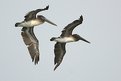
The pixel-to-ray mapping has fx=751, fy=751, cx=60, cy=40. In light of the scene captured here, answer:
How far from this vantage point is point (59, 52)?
170ft

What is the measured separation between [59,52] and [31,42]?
6.89ft

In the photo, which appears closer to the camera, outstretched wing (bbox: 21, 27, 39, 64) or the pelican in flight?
the pelican in flight

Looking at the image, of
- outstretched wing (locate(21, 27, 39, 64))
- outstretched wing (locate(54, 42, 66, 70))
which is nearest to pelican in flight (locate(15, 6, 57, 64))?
outstretched wing (locate(21, 27, 39, 64))

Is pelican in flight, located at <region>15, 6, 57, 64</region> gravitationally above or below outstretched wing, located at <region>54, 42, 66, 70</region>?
above

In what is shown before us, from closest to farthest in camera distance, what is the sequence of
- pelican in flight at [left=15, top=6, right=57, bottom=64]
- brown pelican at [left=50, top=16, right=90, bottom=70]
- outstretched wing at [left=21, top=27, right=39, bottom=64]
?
1. pelican in flight at [left=15, top=6, right=57, bottom=64]
2. brown pelican at [left=50, top=16, right=90, bottom=70]
3. outstretched wing at [left=21, top=27, right=39, bottom=64]

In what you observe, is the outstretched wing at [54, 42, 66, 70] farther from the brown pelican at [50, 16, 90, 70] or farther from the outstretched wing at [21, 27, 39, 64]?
the outstretched wing at [21, 27, 39, 64]

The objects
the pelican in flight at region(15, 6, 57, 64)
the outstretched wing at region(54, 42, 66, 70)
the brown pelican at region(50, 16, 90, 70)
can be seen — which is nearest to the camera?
the pelican in flight at region(15, 6, 57, 64)

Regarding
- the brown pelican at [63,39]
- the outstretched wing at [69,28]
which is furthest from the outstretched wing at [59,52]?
the outstretched wing at [69,28]

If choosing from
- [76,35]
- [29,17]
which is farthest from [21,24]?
[76,35]

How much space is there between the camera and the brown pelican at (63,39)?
1971 inches

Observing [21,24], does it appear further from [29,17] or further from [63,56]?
[63,56]

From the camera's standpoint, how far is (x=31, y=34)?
2034 inches

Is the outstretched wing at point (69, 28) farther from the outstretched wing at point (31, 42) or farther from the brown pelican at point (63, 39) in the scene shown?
the outstretched wing at point (31, 42)

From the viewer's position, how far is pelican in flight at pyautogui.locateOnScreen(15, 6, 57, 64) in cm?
4956
